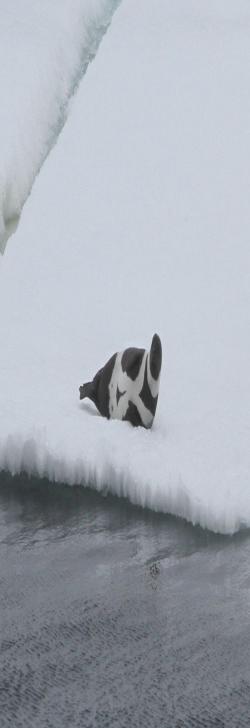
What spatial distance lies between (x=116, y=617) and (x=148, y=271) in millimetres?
4699

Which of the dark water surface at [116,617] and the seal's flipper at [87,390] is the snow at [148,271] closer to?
the seal's flipper at [87,390]

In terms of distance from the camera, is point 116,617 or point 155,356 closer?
point 116,617

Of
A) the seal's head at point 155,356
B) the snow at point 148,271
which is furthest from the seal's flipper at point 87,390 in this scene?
the seal's head at point 155,356

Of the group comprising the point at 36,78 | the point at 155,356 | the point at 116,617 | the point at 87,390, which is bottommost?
the point at 116,617

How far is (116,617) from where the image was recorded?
2926 mm

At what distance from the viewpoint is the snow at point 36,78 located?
4078mm

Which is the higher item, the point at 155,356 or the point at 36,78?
the point at 36,78

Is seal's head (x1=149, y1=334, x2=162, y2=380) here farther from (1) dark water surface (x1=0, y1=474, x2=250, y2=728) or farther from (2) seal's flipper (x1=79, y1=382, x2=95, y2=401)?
(1) dark water surface (x1=0, y1=474, x2=250, y2=728)

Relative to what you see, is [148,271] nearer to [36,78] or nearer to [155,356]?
[36,78]

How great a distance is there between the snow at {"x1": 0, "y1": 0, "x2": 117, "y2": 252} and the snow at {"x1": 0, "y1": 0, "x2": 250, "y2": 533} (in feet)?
A: 2.99

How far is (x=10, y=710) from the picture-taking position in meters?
2.40

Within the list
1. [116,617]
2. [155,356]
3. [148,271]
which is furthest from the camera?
[148,271]

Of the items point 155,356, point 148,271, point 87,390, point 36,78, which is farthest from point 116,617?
point 148,271

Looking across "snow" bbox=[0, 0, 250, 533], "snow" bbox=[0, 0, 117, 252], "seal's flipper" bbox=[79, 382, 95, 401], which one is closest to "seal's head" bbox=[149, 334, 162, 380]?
"snow" bbox=[0, 0, 250, 533]
